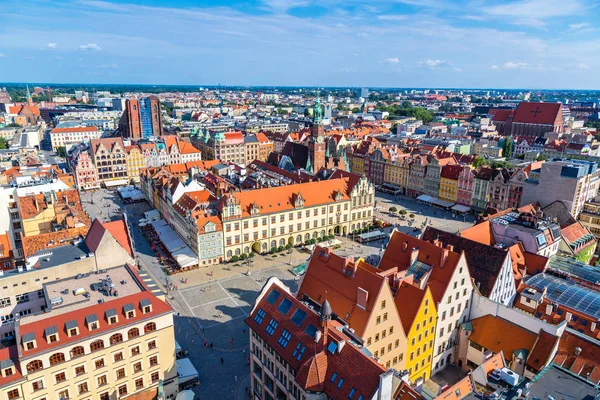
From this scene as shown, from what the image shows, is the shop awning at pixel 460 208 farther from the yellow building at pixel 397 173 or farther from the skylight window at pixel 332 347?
the skylight window at pixel 332 347

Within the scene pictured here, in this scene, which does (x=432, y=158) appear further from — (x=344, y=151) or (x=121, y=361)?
(x=121, y=361)

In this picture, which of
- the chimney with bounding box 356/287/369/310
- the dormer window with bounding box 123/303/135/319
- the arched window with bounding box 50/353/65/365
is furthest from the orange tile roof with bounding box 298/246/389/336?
the arched window with bounding box 50/353/65/365

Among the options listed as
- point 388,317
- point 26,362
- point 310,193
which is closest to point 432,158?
point 310,193

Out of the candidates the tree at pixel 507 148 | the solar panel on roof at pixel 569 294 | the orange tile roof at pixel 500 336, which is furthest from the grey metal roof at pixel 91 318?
the tree at pixel 507 148

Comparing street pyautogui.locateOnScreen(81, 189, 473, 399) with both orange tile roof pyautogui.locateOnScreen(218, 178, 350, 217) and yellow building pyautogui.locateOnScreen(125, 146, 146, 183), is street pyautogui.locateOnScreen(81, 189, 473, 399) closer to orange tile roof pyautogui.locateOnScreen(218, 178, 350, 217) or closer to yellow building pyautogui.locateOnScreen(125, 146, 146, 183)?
orange tile roof pyautogui.locateOnScreen(218, 178, 350, 217)

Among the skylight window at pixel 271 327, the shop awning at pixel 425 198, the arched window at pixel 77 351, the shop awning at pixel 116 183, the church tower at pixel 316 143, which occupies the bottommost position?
the shop awning at pixel 116 183

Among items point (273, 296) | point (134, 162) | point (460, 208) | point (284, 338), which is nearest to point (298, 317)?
point (284, 338)
